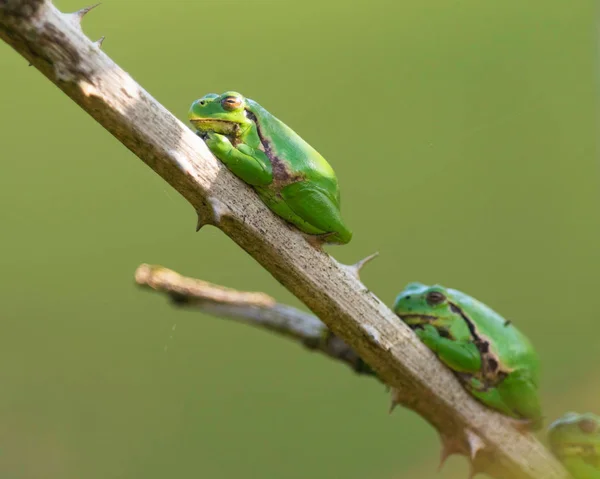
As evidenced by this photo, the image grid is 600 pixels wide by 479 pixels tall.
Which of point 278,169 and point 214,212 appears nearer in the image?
point 214,212

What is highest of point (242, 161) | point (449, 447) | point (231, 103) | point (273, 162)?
point (231, 103)

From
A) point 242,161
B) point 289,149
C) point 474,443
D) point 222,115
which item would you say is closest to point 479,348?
point 474,443

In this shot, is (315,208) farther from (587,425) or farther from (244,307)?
(587,425)

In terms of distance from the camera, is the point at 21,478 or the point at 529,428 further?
the point at 21,478

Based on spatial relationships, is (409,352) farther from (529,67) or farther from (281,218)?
(529,67)

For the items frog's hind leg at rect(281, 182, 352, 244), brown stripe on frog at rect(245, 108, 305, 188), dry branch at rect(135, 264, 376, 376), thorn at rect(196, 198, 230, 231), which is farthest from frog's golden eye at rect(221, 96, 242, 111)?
dry branch at rect(135, 264, 376, 376)

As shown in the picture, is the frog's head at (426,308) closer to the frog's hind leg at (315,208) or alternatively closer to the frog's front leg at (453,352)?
the frog's front leg at (453,352)

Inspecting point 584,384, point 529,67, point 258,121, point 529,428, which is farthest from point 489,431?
point 529,67
